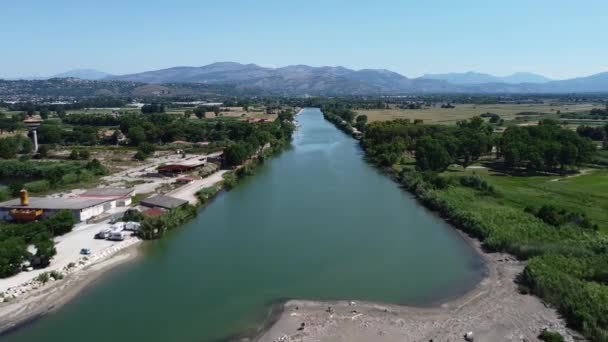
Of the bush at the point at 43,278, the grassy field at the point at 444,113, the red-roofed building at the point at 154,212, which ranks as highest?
the grassy field at the point at 444,113

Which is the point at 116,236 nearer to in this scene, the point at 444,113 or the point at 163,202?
the point at 163,202

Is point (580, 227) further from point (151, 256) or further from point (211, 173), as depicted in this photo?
point (211, 173)

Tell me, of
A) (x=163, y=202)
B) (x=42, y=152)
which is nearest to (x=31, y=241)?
(x=163, y=202)

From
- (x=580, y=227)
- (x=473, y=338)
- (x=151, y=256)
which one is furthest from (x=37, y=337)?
(x=580, y=227)

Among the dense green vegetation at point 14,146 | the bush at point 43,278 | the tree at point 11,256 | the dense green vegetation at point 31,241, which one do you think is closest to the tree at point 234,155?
the dense green vegetation at point 31,241

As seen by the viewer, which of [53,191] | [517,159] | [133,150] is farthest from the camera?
[133,150]

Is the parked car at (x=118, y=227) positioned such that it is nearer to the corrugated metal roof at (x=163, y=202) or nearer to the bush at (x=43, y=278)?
the corrugated metal roof at (x=163, y=202)
